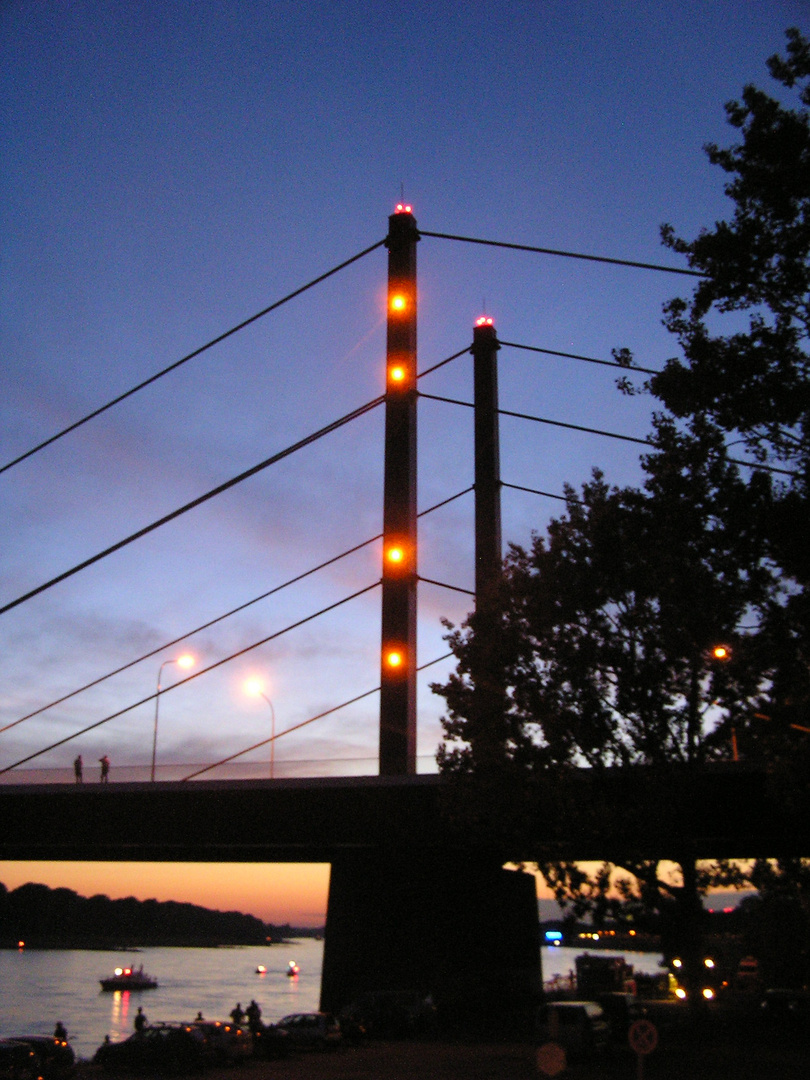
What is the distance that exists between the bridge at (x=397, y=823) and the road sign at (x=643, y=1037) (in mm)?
18537

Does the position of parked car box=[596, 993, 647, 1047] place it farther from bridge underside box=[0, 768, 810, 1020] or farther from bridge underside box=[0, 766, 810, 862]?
bridge underside box=[0, 766, 810, 862]

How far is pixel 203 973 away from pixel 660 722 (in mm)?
177011

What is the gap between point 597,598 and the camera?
78.5 feet

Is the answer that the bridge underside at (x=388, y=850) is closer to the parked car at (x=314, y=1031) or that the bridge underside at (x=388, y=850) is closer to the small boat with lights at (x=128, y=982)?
the parked car at (x=314, y=1031)

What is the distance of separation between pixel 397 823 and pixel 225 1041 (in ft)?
37.2

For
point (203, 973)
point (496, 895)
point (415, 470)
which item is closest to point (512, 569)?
point (415, 470)

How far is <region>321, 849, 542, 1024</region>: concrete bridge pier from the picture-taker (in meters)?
38.5

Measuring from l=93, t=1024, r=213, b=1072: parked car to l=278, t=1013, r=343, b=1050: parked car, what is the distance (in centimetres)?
496

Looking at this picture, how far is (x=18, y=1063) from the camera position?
77.2ft

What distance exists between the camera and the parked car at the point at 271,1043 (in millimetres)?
31062

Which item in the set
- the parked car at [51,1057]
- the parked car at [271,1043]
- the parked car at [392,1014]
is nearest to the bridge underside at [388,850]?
the parked car at [392,1014]

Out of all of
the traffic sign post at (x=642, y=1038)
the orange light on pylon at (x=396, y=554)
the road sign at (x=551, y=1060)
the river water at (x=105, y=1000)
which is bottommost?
the river water at (x=105, y=1000)

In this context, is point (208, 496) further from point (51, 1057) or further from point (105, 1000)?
point (105, 1000)

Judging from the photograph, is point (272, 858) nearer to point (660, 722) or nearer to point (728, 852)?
point (728, 852)
